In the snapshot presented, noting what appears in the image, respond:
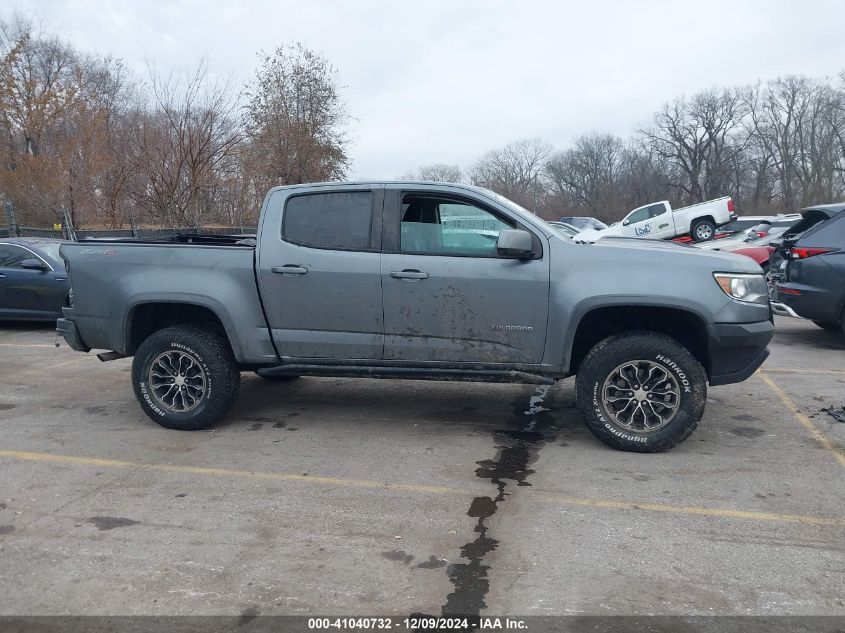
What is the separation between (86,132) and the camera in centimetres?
2461

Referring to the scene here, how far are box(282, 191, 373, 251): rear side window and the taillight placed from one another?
6.23 metres

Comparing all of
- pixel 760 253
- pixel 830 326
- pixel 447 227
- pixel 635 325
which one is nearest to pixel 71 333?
pixel 447 227

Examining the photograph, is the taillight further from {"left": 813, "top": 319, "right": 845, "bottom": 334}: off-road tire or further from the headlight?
the headlight

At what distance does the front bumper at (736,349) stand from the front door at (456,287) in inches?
48.6

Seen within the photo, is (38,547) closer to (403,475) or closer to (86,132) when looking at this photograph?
(403,475)

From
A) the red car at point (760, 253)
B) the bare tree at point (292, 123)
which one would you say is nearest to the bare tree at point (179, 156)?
the bare tree at point (292, 123)

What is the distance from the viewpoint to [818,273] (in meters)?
8.91

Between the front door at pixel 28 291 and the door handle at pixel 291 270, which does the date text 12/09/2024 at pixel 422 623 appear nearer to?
the door handle at pixel 291 270

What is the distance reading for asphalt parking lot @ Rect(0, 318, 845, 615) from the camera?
3334 mm

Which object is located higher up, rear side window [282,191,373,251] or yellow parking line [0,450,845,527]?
rear side window [282,191,373,251]

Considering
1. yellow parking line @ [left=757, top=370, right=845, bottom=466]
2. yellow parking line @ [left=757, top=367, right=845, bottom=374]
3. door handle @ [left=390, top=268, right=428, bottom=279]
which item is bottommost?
yellow parking line @ [left=757, top=370, right=845, bottom=466]

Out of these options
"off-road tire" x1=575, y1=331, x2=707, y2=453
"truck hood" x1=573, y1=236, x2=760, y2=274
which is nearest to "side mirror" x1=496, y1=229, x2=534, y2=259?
"truck hood" x1=573, y1=236, x2=760, y2=274

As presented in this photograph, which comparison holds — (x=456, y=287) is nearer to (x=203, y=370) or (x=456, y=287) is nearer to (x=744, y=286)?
(x=744, y=286)

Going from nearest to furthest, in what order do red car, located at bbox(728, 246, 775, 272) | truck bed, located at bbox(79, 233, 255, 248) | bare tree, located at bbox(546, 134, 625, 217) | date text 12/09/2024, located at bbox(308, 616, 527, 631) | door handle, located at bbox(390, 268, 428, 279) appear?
date text 12/09/2024, located at bbox(308, 616, 527, 631) → door handle, located at bbox(390, 268, 428, 279) → truck bed, located at bbox(79, 233, 255, 248) → red car, located at bbox(728, 246, 775, 272) → bare tree, located at bbox(546, 134, 625, 217)
